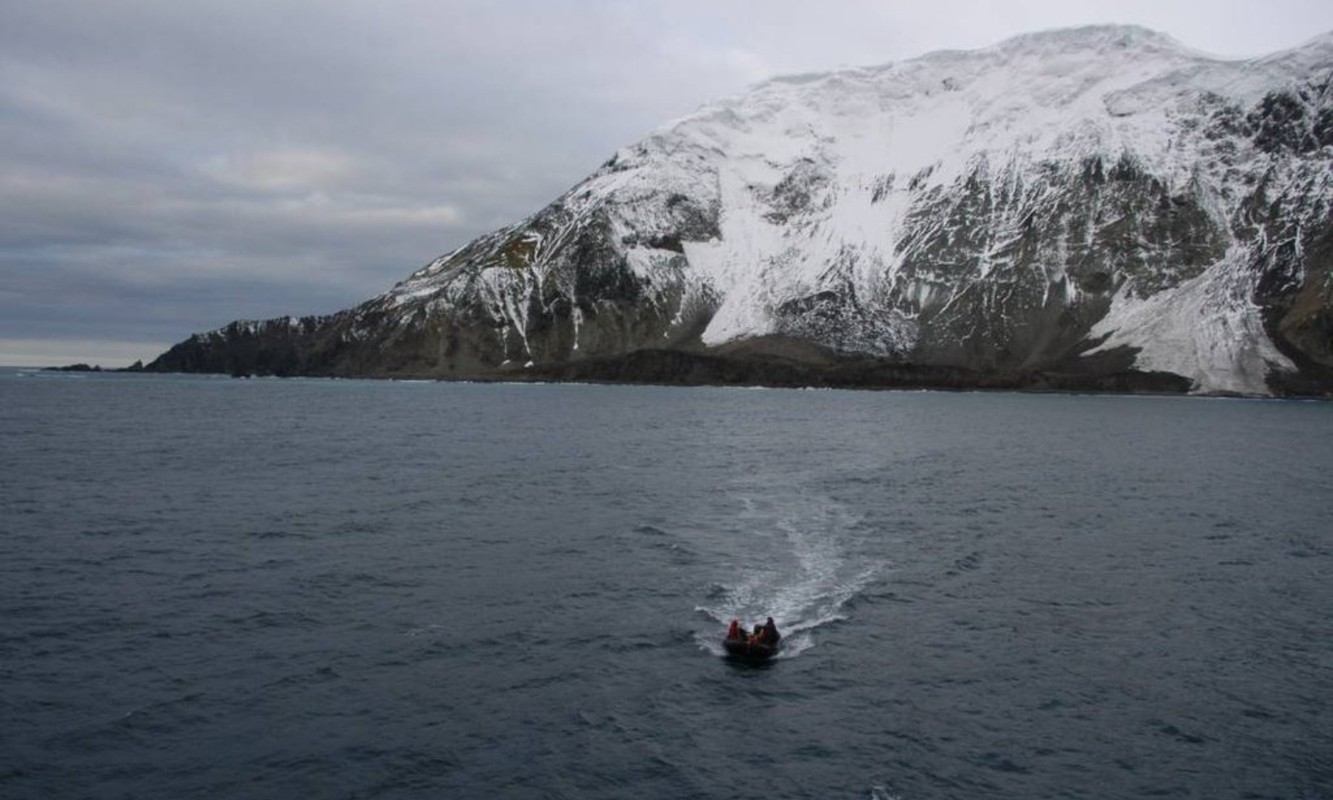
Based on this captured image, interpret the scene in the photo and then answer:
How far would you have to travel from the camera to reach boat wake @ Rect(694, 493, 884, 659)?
46.8 meters

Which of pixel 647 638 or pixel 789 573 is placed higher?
pixel 789 573

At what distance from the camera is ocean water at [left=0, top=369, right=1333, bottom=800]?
31.6m

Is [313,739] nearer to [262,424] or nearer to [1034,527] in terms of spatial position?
[1034,527]

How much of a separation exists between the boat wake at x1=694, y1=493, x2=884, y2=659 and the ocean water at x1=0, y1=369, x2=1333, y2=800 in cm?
30

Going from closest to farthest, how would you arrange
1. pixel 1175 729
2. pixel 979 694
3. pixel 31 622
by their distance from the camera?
pixel 1175 729, pixel 979 694, pixel 31 622

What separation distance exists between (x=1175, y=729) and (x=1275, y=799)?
5.03 metres

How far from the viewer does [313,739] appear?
32.8m

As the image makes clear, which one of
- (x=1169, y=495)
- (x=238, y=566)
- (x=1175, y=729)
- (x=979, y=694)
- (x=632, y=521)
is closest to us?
(x=1175, y=729)

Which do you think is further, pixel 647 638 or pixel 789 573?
pixel 789 573

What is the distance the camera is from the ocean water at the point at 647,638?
31.6 metres

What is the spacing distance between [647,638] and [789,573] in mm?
14630

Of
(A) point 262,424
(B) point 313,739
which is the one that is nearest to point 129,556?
(B) point 313,739

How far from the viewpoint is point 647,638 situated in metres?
43.6

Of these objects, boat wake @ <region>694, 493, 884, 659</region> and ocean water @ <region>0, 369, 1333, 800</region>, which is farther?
boat wake @ <region>694, 493, 884, 659</region>
